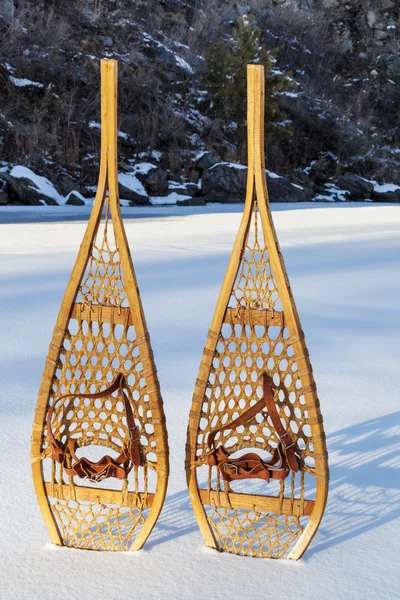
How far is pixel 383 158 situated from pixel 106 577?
38.3 feet

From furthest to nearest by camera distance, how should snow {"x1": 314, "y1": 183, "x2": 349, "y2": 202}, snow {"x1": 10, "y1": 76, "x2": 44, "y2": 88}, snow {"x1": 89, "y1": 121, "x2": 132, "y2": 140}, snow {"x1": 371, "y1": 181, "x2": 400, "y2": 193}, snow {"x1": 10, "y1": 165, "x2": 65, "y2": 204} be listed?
1. snow {"x1": 371, "y1": 181, "x2": 400, "y2": 193}
2. snow {"x1": 314, "y1": 183, "x2": 349, "y2": 202}
3. snow {"x1": 89, "y1": 121, "x2": 132, "y2": 140}
4. snow {"x1": 10, "y1": 76, "x2": 44, "y2": 88}
5. snow {"x1": 10, "y1": 165, "x2": 65, "y2": 204}

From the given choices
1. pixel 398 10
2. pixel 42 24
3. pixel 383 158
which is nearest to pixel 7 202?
pixel 42 24

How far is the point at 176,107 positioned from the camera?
426 inches

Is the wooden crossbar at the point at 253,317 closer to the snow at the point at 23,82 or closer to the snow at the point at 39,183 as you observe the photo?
the snow at the point at 39,183

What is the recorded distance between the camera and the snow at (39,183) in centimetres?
795

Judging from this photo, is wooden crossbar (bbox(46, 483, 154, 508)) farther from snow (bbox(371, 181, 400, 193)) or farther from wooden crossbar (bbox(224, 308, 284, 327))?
snow (bbox(371, 181, 400, 193))

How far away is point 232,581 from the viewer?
3.37 ft

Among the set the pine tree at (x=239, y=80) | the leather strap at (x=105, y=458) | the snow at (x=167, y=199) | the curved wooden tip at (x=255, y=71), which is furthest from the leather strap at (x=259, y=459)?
the pine tree at (x=239, y=80)

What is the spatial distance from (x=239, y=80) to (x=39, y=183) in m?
3.88

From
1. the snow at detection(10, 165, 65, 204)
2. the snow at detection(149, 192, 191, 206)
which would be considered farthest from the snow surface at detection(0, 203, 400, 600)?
the snow at detection(149, 192, 191, 206)

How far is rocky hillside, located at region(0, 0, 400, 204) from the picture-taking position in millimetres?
9070

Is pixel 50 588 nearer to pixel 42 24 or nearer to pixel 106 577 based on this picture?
pixel 106 577

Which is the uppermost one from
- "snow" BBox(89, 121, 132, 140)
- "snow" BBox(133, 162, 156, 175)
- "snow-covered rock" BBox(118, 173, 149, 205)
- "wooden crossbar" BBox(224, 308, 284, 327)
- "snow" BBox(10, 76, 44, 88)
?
"snow" BBox(10, 76, 44, 88)

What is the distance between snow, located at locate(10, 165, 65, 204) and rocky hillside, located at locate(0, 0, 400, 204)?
0.03 metres
